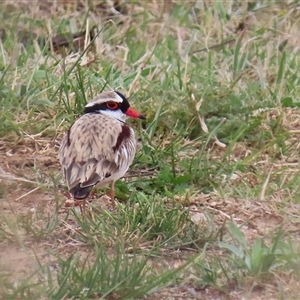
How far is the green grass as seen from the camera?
4551mm

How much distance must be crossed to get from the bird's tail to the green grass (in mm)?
111

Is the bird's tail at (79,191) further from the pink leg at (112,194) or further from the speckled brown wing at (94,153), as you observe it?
the pink leg at (112,194)

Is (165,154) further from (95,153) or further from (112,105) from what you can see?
(95,153)

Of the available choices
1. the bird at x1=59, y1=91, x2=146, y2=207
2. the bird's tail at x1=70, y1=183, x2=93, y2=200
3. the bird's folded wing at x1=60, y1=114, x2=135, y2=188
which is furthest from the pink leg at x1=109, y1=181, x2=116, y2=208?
the bird's tail at x1=70, y1=183, x2=93, y2=200

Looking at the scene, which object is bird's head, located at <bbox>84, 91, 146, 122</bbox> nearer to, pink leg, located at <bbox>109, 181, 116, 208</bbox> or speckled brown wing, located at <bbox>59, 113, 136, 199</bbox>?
speckled brown wing, located at <bbox>59, 113, 136, 199</bbox>

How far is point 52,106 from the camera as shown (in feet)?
21.4

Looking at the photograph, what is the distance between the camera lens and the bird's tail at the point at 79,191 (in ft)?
16.7

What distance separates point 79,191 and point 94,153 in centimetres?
36

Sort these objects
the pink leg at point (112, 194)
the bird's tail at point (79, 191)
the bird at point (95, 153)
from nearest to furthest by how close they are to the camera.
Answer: the bird's tail at point (79, 191) → the bird at point (95, 153) → the pink leg at point (112, 194)

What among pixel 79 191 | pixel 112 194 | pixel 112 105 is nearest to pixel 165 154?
pixel 112 105

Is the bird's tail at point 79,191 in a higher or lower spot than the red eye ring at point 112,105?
lower

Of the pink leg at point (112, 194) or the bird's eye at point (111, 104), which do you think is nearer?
the pink leg at point (112, 194)

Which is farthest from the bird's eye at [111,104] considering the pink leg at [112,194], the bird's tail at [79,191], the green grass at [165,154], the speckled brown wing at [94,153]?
the bird's tail at [79,191]

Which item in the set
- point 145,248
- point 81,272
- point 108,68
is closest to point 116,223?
point 145,248
